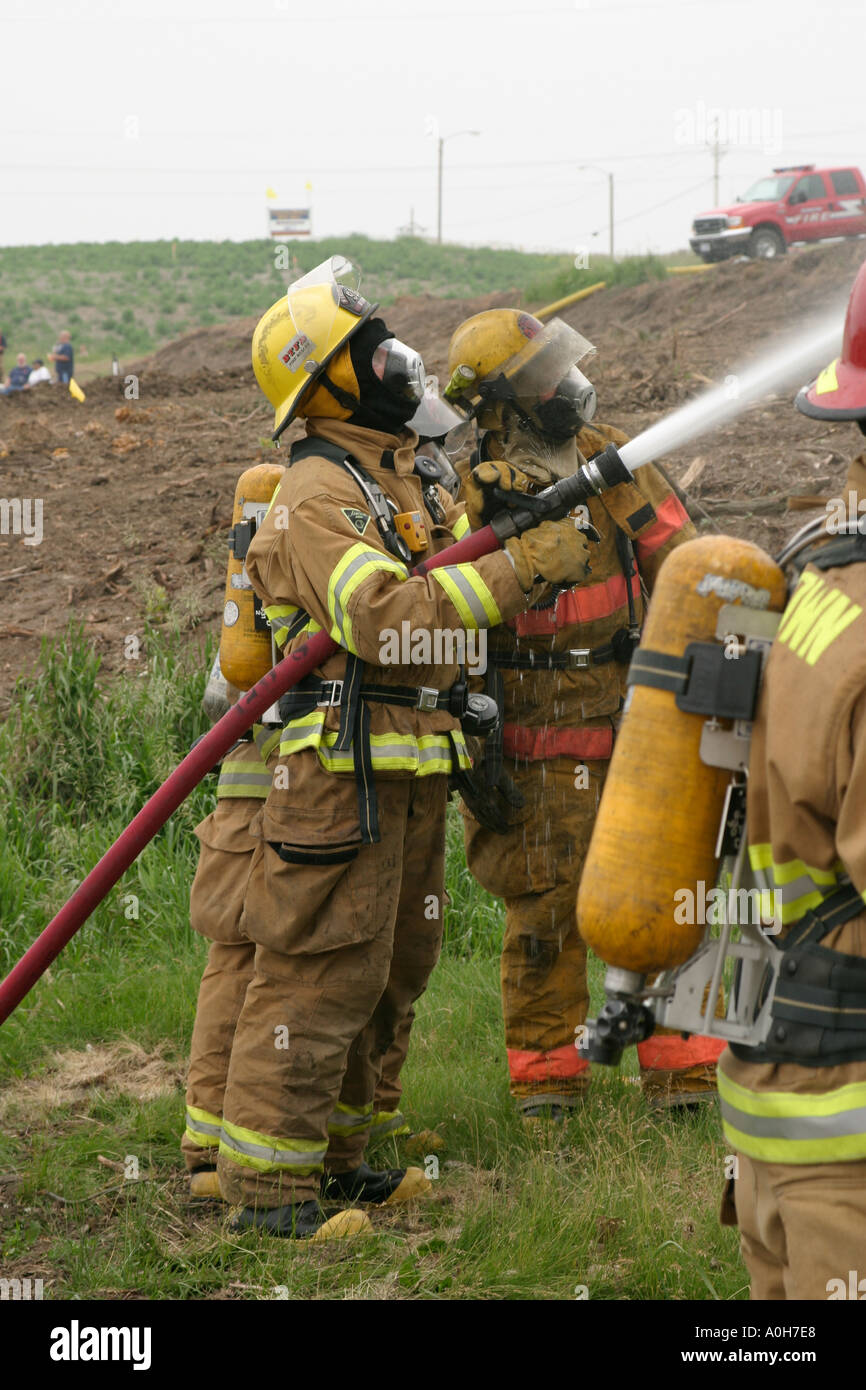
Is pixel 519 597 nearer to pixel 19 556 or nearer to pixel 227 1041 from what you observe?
pixel 227 1041

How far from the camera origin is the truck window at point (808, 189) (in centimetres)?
2342

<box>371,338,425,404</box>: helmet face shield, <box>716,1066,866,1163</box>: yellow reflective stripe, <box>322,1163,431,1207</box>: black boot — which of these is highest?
<box>371,338,425,404</box>: helmet face shield

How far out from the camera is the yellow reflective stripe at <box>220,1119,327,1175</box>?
149 inches

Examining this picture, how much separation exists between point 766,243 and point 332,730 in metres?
22.1

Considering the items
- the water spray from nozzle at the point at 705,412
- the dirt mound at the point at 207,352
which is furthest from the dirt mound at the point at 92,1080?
the dirt mound at the point at 207,352

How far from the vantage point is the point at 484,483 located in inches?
148

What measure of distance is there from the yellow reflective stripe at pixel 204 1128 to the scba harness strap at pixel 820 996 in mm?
2544

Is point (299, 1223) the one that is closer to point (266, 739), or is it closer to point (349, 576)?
point (266, 739)

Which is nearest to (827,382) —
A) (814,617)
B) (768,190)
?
(814,617)

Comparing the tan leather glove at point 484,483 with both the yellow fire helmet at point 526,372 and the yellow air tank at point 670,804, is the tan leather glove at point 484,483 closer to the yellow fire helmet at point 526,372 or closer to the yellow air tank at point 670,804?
the yellow fire helmet at point 526,372

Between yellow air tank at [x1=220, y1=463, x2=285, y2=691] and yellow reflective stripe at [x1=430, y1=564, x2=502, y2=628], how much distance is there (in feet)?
2.55

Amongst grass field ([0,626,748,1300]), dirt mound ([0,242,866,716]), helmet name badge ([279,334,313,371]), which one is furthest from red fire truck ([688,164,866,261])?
helmet name badge ([279,334,313,371])

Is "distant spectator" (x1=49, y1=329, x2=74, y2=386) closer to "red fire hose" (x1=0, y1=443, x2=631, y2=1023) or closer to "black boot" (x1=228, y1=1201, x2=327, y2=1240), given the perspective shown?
"red fire hose" (x1=0, y1=443, x2=631, y2=1023)
